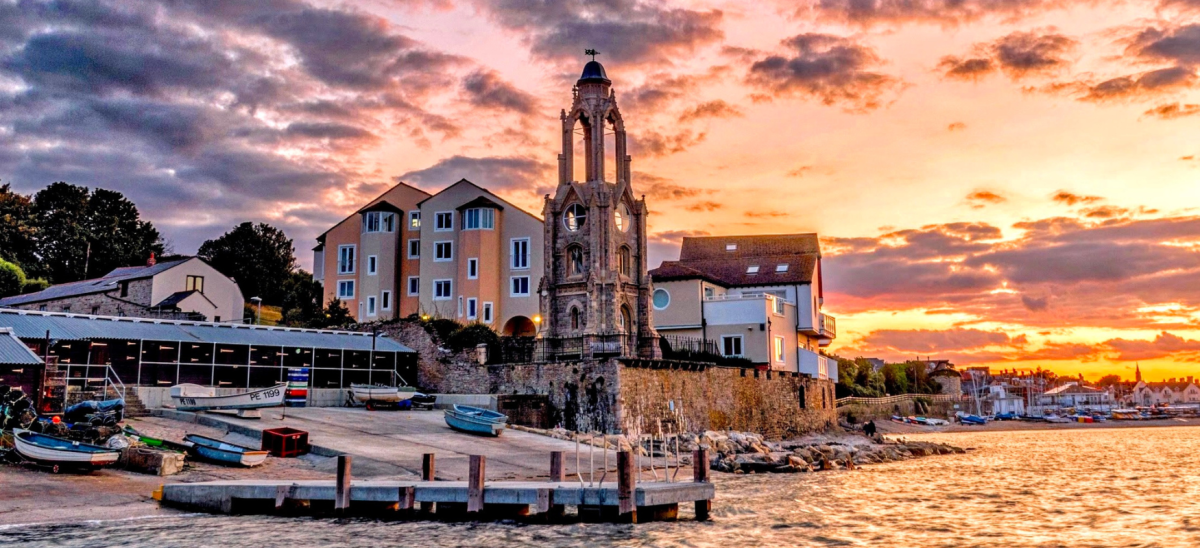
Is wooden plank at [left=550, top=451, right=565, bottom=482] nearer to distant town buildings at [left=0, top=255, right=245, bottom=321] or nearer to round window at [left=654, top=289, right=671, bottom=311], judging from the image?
distant town buildings at [left=0, top=255, right=245, bottom=321]

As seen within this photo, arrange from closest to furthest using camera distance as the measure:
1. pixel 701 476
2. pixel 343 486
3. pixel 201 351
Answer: pixel 343 486 < pixel 701 476 < pixel 201 351

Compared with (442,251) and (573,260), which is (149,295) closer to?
(442,251)

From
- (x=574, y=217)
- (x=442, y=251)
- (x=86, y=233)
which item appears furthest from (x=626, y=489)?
(x=86, y=233)

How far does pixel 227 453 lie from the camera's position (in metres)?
29.1

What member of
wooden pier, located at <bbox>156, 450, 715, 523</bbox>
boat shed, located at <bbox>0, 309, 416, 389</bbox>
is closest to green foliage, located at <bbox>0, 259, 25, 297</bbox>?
boat shed, located at <bbox>0, 309, 416, 389</bbox>

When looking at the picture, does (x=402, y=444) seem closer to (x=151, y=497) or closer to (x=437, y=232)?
(x=151, y=497)

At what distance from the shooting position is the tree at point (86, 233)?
285 feet

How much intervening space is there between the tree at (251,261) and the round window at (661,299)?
58.5 metres

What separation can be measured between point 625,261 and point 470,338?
902 centimetres

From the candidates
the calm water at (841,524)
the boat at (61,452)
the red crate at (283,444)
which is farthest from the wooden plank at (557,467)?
the boat at (61,452)

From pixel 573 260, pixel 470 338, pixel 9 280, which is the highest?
pixel 9 280

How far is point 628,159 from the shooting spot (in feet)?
174

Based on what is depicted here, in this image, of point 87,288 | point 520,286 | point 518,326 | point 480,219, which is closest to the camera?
point 87,288

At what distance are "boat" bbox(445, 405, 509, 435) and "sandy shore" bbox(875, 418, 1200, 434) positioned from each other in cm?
4849
